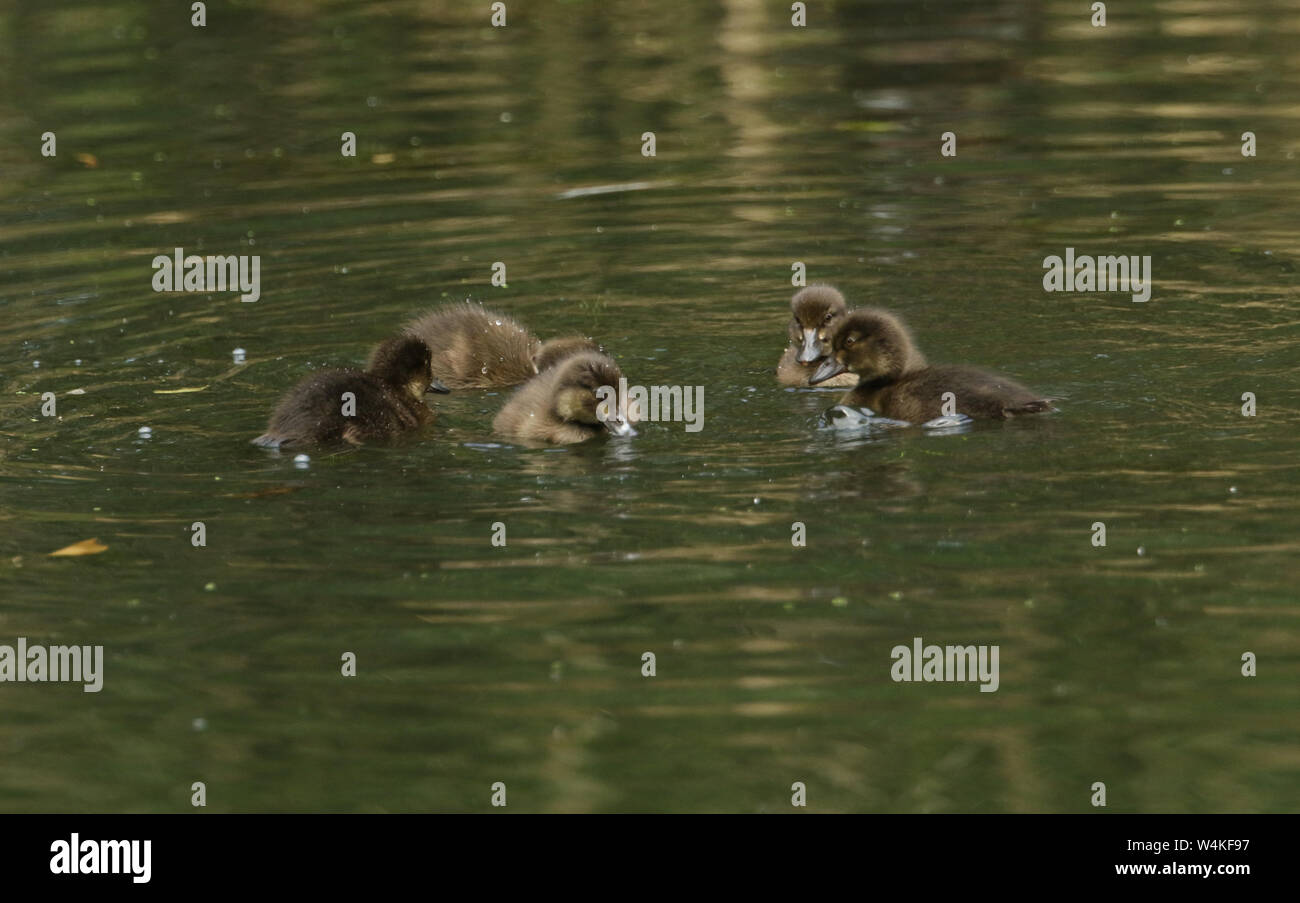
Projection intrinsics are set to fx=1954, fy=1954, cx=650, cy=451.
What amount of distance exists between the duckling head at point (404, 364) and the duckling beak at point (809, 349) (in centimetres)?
176

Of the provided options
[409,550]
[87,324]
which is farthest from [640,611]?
[87,324]

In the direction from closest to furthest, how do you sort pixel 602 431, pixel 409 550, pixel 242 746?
pixel 242 746
pixel 409 550
pixel 602 431

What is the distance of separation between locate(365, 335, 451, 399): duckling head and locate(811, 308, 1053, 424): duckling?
1.82 metres

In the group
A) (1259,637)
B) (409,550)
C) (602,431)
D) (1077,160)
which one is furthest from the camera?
(1077,160)

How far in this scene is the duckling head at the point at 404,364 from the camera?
29.2 ft

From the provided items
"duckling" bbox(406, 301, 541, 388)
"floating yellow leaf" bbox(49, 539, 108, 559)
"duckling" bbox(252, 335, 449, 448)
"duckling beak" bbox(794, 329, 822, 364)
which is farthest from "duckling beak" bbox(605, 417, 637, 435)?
"floating yellow leaf" bbox(49, 539, 108, 559)

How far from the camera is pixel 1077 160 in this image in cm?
1355

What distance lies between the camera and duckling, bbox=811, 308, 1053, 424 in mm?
8242

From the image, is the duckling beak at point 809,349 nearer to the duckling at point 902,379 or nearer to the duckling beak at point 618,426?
the duckling at point 902,379

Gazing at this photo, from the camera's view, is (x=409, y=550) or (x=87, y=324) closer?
(x=409, y=550)

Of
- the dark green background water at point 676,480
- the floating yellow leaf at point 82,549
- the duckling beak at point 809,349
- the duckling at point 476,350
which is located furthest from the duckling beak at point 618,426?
the floating yellow leaf at point 82,549

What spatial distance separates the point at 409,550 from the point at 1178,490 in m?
2.83

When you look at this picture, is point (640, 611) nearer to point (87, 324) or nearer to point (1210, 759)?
point (1210, 759)
